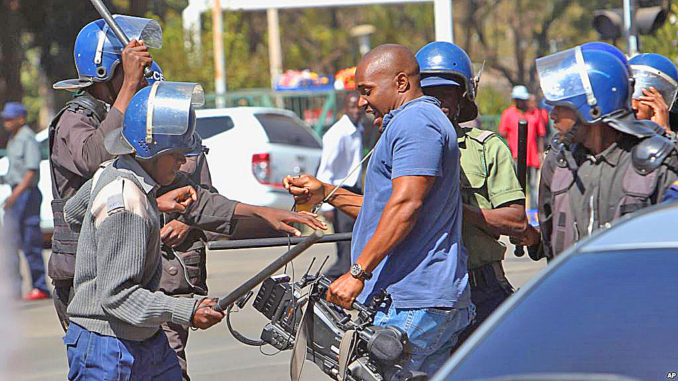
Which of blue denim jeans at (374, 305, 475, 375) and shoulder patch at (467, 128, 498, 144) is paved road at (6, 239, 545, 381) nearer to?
shoulder patch at (467, 128, 498, 144)

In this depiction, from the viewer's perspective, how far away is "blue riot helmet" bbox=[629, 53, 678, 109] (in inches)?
189

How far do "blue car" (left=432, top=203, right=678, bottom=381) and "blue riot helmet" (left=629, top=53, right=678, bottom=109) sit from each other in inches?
85.7

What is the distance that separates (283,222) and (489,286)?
2.96 feet

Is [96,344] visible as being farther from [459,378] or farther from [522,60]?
[522,60]

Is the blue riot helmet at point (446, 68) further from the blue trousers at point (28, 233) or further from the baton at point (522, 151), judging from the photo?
the blue trousers at point (28, 233)

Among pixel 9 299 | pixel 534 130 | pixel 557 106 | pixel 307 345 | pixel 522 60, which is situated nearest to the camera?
pixel 557 106

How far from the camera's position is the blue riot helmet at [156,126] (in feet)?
A: 12.0

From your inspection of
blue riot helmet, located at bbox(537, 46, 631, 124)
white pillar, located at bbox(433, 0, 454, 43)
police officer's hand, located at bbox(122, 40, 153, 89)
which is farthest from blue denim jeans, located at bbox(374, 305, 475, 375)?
white pillar, located at bbox(433, 0, 454, 43)

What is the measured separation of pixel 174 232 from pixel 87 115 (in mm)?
617

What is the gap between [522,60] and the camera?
43969mm

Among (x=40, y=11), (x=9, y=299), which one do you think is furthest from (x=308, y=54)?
(x=9, y=299)

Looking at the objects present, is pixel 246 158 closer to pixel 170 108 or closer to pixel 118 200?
pixel 170 108

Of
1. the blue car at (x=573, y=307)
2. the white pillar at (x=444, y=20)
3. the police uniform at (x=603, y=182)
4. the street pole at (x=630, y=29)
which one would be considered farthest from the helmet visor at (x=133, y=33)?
the white pillar at (x=444, y=20)

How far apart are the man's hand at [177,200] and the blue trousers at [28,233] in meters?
6.83
